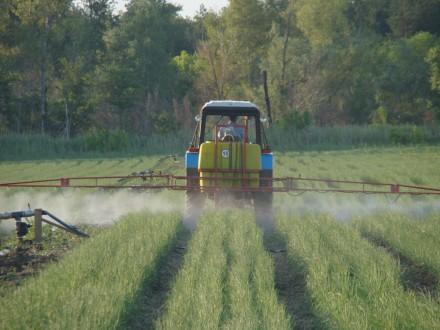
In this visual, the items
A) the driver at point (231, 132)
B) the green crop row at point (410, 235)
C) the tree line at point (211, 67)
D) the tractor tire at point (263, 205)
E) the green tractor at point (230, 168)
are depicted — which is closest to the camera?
the green crop row at point (410, 235)

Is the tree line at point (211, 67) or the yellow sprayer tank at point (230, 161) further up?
Answer: the tree line at point (211, 67)

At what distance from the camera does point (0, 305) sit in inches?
276

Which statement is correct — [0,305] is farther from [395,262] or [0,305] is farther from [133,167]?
[133,167]

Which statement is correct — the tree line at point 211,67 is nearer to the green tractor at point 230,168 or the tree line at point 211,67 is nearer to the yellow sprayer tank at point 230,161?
the green tractor at point 230,168

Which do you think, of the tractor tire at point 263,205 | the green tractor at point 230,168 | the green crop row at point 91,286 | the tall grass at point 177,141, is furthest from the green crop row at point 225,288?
the tall grass at point 177,141

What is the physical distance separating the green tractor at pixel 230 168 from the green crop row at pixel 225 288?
2681mm

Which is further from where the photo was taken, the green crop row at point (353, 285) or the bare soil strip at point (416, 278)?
the bare soil strip at point (416, 278)

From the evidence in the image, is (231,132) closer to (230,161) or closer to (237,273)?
(230,161)

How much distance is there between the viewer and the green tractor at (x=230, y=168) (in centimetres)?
1377

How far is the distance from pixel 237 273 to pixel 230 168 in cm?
552

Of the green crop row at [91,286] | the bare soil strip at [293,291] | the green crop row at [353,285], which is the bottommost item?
the bare soil strip at [293,291]

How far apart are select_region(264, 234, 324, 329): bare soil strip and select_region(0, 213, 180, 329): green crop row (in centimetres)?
152

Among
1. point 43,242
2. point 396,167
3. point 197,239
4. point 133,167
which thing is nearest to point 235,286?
point 197,239

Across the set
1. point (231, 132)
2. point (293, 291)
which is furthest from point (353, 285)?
point (231, 132)
